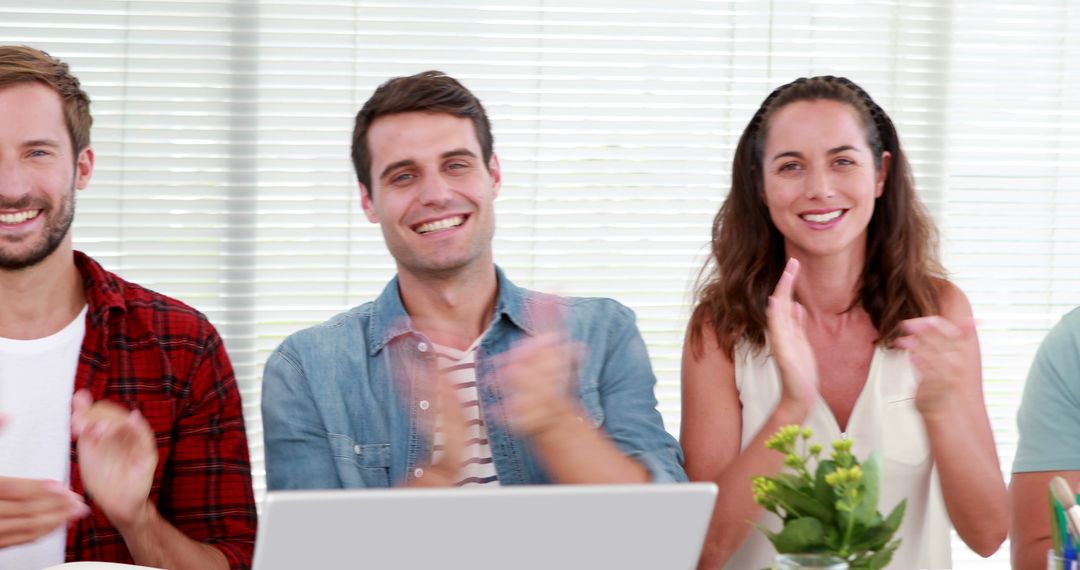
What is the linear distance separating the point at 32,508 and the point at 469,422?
28.2 inches

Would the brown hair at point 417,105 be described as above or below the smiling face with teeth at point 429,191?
above

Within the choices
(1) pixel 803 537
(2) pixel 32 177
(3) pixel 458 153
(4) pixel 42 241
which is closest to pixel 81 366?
(4) pixel 42 241

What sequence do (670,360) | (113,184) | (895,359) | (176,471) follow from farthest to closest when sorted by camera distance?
1. (670,360)
2. (113,184)
3. (895,359)
4. (176,471)

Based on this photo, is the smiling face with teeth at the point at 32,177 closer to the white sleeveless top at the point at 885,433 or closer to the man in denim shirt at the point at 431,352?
the man in denim shirt at the point at 431,352

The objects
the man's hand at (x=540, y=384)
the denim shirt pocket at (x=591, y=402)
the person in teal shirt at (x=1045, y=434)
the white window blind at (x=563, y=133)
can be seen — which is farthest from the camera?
the white window blind at (x=563, y=133)

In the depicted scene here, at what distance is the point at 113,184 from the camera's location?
306 cm

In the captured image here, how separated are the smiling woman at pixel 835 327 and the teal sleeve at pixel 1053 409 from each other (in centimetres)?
10

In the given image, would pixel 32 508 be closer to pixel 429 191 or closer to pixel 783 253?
pixel 429 191

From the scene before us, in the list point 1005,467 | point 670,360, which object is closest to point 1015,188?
point 1005,467

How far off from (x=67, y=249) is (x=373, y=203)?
530 mm

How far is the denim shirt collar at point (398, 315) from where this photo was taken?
210 cm

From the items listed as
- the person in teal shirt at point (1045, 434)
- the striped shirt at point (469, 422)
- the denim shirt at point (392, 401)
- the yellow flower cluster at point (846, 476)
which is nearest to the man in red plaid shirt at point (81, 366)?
the denim shirt at point (392, 401)

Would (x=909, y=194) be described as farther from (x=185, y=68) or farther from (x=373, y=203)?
(x=185, y=68)

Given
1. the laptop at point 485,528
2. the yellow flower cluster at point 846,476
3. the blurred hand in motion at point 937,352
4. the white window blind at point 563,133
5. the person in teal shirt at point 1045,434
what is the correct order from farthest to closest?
the white window blind at point 563,133 < the person in teal shirt at point 1045,434 < the blurred hand in motion at point 937,352 < the yellow flower cluster at point 846,476 < the laptop at point 485,528
